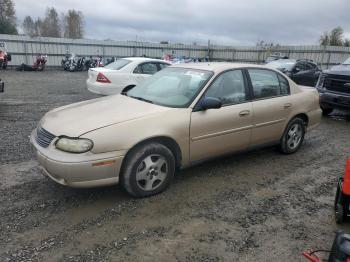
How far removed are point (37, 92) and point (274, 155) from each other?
9.68 meters

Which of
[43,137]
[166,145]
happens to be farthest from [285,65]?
[43,137]

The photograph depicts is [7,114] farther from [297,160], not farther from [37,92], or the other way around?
[297,160]

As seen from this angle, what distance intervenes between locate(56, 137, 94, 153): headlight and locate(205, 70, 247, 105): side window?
5.70 feet

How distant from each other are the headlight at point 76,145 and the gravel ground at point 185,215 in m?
0.70

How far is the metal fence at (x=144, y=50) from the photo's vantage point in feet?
70.7

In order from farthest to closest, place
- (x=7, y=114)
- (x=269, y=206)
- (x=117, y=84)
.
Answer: (x=117, y=84) < (x=7, y=114) < (x=269, y=206)

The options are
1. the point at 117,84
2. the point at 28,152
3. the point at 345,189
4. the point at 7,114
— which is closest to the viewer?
the point at 345,189

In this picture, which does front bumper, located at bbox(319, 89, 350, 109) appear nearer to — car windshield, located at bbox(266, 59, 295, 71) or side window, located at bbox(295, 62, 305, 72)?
car windshield, located at bbox(266, 59, 295, 71)

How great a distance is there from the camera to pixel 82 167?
357 centimetres

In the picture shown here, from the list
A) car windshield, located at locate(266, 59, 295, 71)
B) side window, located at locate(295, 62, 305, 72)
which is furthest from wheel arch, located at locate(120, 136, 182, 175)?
side window, located at locate(295, 62, 305, 72)

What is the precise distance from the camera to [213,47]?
94.3ft

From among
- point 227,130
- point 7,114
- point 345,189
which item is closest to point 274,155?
point 227,130

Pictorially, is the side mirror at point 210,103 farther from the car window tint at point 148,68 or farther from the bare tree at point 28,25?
the bare tree at point 28,25

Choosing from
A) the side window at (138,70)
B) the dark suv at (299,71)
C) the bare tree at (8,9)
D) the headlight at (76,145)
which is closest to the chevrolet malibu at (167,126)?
the headlight at (76,145)
